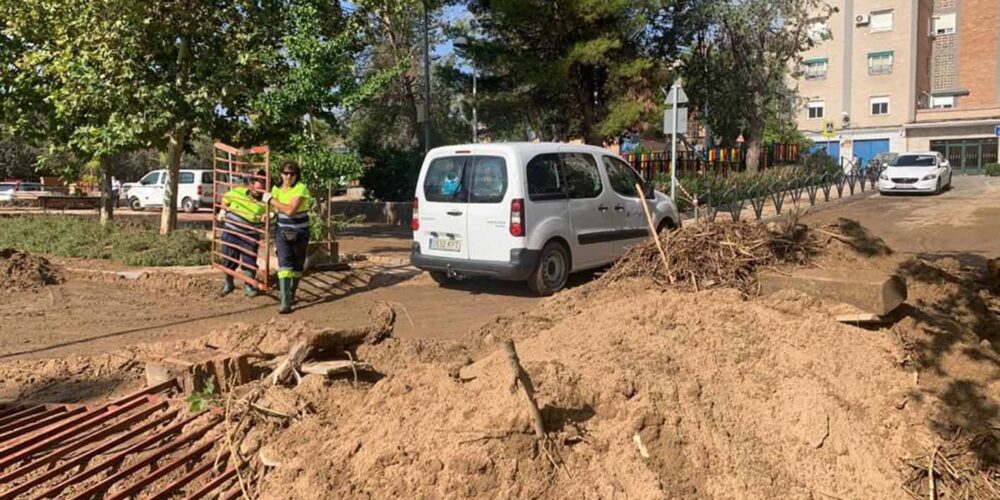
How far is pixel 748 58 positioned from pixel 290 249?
23.4 metres

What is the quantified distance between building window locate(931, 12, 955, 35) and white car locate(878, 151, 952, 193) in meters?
33.4

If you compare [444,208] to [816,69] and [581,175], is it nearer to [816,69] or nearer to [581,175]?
[581,175]

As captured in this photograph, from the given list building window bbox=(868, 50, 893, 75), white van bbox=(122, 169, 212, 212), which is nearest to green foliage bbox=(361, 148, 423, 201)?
white van bbox=(122, 169, 212, 212)

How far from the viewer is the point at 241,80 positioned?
1276 cm

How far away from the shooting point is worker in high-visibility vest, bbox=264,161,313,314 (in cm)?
815

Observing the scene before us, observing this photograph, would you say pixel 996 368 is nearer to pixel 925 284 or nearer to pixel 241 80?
pixel 925 284

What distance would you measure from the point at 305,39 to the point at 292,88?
662 millimetres

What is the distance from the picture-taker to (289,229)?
815 centimetres

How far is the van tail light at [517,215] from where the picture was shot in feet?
27.8

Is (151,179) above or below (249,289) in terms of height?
above

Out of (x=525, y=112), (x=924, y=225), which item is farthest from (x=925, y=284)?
(x=525, y=112)

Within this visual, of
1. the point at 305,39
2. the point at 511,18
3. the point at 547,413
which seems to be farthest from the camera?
the point at 511,18

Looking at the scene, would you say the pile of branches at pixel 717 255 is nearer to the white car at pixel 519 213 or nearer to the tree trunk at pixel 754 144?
the white car at pixel 519 213

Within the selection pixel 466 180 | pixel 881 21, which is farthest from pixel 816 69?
pixel 466 180
